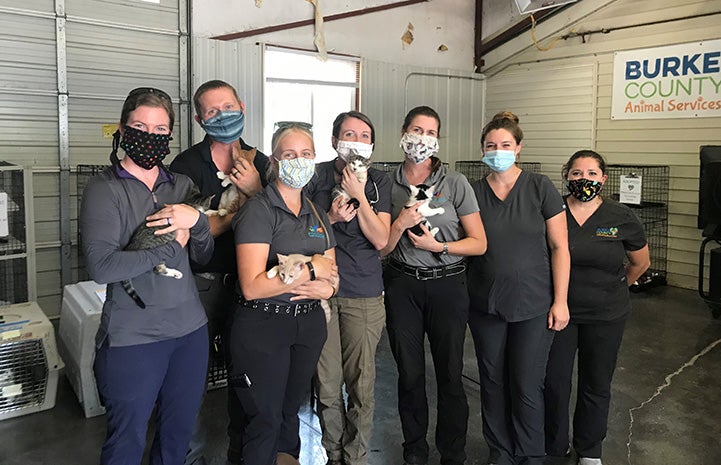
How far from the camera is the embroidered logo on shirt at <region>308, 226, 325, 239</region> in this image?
83.0 inches

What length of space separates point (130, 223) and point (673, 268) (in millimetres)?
6193

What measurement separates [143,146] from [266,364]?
0.84 metres

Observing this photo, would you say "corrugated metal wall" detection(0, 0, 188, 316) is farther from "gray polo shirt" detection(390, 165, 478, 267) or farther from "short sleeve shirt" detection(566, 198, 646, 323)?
"short sleeve shirt" detection(566, 198, 646, 323)

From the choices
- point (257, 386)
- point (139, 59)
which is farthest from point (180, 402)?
point (139, 59)

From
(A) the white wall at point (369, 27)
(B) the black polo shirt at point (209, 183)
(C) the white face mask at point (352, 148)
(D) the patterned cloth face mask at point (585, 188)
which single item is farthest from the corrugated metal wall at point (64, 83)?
(D) the patterned cloth face mask at point (585, 188)

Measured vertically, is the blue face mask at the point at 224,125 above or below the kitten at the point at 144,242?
above

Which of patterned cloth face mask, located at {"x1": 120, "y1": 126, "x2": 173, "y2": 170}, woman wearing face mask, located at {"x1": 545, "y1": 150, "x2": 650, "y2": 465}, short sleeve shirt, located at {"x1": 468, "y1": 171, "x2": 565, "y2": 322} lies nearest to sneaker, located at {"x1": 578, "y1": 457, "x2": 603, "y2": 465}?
woman wearing face mask, located at {"x1": 545, "y1": 150, "x2": 650, "y2": 465}

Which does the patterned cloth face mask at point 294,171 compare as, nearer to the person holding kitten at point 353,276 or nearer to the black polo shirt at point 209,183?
the person holding kitten at point 353,276

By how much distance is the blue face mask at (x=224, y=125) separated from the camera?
2.20 meters

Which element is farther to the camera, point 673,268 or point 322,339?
point 673,268

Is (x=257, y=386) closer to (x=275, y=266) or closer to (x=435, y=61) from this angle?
(x=275, y=266)

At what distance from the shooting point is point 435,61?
7.65m

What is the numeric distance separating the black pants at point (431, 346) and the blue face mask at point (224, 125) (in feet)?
2.95

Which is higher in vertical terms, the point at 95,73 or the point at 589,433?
the point at 95,73
